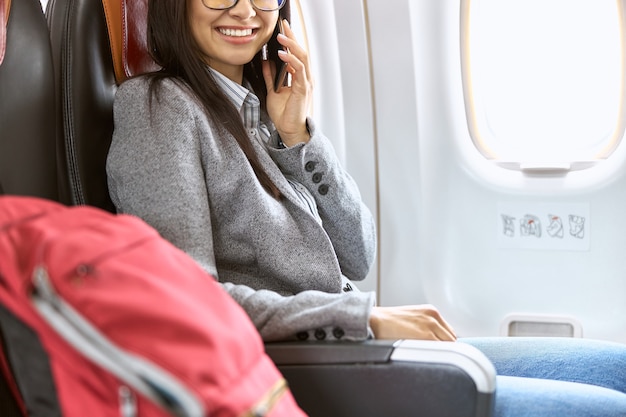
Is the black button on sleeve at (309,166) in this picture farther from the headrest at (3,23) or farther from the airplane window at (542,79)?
the airplane window at (542,79)

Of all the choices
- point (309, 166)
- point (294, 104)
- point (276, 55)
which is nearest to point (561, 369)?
point (309, 166)

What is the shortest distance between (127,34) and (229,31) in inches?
8.5

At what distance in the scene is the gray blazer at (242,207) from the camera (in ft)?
4.39

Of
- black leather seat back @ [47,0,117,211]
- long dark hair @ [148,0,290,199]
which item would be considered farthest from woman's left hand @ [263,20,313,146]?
black leather seat back @ [47,0,117,211]

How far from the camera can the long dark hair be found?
1604 mm

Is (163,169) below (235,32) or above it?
below

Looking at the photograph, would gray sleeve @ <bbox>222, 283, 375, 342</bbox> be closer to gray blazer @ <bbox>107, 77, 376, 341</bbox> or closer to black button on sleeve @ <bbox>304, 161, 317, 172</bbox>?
gray blazer @ <bbox>107, 77, 376, 341</bbox>

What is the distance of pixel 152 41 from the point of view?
167 centimetres

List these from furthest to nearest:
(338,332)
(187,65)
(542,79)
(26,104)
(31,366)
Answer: (542,79) < (187,65) < (26,104) < (338,332) < (31,366)

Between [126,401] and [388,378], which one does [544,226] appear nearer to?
[388,378]

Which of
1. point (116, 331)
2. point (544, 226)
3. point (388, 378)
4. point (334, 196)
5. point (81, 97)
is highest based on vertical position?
point (81, 97)

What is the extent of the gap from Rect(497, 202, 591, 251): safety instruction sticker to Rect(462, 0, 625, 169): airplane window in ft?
0.50

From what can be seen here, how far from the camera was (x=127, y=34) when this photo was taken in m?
1.64

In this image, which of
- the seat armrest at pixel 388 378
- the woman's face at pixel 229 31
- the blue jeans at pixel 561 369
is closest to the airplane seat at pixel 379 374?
the seat armrest at pixel 388 378
